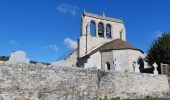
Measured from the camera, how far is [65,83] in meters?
14.4

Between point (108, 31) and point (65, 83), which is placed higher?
point (108, 31)

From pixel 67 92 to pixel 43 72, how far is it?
187cm

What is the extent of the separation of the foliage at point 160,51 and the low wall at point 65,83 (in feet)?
25.6

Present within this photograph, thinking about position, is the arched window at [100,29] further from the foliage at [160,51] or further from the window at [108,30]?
the foliage at [160,51]

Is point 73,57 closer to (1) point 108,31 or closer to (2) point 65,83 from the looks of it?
(1) point 108,31

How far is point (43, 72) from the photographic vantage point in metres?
13.5

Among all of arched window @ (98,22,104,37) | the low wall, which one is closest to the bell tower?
arched window @ (98,22,104,37)

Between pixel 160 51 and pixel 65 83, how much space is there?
16.1 m

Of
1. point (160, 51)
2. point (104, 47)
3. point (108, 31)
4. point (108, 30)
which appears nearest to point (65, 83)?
point (160, 51)

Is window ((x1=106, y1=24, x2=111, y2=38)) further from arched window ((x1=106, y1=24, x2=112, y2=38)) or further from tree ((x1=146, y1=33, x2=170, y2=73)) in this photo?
tree ((x1=146, y1=33, x2=170, y2=73))

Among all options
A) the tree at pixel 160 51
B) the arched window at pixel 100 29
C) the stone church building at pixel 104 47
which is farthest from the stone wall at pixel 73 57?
→ the tree at pixel 160 51

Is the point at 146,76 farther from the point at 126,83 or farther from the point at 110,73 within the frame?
the point at 110,73

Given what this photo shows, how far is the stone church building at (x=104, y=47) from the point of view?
100 ft

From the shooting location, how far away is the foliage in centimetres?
2694
